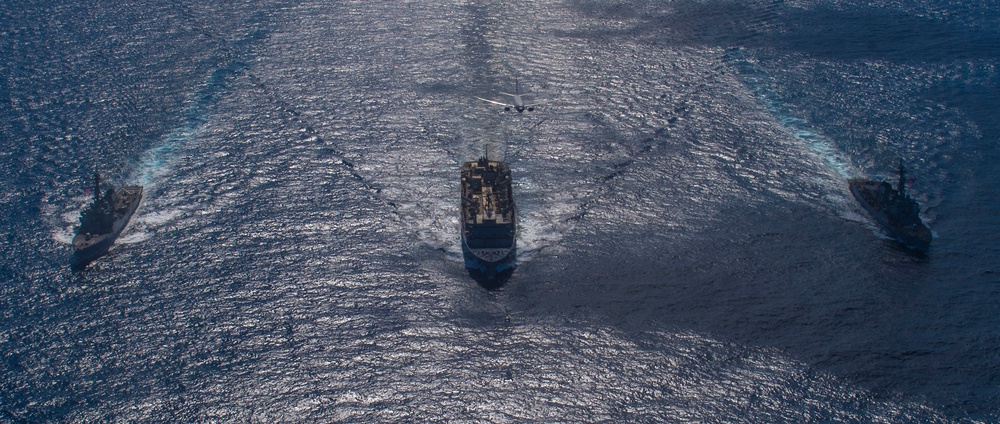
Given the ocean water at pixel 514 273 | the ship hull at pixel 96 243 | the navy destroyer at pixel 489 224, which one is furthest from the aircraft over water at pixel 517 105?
the ship hull at pixel 96 243

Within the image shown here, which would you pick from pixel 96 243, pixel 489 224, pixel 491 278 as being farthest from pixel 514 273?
pixel 96 243

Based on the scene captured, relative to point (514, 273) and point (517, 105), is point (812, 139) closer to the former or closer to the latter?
point (517, 105)

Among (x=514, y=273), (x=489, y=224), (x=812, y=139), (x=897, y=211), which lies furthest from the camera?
(x=812, y=139)

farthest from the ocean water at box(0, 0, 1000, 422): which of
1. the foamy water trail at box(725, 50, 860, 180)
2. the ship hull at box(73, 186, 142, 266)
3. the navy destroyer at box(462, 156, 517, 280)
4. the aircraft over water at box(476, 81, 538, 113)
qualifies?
the aircraft over water at box(476, 81, 538, 113)

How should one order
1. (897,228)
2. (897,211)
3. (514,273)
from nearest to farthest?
(514,273) → (897,228) → (897,211)

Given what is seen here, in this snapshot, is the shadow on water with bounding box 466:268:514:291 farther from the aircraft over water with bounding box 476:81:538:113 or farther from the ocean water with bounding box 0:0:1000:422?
the aircraft over water with bounding box 476:81:538:113

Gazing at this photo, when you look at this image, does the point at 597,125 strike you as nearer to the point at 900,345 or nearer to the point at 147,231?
the point at 900,345
